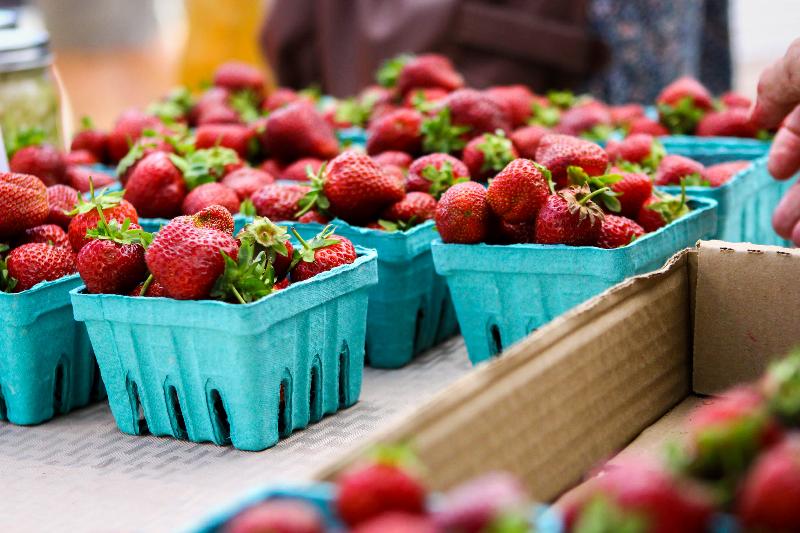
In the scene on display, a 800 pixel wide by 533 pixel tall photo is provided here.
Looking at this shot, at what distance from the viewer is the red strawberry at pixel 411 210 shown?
1575mm

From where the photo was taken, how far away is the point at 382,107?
2375 mm

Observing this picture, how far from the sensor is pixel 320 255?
1.35 metres

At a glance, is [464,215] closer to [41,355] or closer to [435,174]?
[435,174]

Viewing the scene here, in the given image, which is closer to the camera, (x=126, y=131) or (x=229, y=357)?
(x=229, y=357)

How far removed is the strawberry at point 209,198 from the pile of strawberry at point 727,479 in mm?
1047

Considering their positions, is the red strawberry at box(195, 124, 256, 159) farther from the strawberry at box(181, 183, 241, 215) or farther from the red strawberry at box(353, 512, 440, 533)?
the red strawberry at box(353, 512, 440, 533)

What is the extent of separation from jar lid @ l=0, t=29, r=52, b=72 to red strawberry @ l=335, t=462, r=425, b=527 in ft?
5.69

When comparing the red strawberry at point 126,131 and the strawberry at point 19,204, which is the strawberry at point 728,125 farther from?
the strawberry at point 19,204

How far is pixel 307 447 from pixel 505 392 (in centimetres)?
46

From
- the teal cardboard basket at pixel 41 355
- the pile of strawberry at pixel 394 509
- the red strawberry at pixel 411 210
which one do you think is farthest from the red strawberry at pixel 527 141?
the pile of strawberry at pixel 394 509

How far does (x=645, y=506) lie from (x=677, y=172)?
4.00 feet

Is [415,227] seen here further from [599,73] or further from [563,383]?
[599,73]

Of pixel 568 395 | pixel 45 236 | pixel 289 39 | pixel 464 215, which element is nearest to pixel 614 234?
pixel 464 215

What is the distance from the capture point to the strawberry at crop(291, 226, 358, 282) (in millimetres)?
1335
